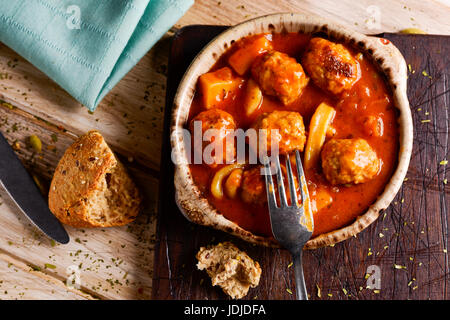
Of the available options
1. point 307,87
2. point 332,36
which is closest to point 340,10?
point 332,36

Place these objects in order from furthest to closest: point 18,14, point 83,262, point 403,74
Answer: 1. point 83,262
2. point 18,14
3. point 403,74

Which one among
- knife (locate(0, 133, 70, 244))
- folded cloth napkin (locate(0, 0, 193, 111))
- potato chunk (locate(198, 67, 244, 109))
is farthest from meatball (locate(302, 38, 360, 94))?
knife (locate(0, 133, 70, 244))

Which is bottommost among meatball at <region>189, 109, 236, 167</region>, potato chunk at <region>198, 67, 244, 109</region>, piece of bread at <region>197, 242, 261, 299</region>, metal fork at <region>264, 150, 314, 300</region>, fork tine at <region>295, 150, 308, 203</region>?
piece of bread at <region>197, 242, 261, 299</region>

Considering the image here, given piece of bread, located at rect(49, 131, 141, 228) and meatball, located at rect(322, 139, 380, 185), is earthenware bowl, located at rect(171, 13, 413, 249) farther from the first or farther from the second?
piece of bread, located at rect(49, 131, 141, 228)

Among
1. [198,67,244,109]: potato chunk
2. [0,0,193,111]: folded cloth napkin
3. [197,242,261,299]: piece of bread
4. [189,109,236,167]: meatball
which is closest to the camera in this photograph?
[189,109,236,167]: meatball

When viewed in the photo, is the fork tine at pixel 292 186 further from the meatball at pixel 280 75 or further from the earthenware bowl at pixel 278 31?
the meatball at pixel 280 75

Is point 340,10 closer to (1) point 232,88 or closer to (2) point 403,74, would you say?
(2) point 403,74

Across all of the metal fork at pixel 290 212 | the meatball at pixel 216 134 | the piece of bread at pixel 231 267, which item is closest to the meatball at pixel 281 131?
the metal fork at pixel 290 212
